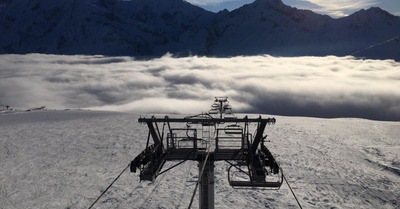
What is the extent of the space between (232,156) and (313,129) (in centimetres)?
7791

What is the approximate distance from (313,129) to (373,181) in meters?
41.7

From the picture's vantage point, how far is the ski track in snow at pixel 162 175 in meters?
40.6

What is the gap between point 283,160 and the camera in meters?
57.5

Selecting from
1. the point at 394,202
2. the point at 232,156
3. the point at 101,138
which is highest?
the point at 232,156

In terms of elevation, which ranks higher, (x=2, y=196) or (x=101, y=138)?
(x=101, y=138)

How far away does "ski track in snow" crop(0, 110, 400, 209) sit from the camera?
4062cm

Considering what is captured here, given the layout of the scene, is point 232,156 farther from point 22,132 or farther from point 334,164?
point 22,132

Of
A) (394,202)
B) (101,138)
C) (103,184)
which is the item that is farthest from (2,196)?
(394,202)

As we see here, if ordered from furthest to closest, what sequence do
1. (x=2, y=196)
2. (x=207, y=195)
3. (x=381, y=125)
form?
(x=381, y=125) → (x=2, y=196) → (x=207, y=195)

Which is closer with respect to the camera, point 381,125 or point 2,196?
point 2,196

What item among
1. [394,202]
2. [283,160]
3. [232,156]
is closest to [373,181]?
[394,202]

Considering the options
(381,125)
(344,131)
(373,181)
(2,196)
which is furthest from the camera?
(381,125)

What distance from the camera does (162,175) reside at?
4984cm

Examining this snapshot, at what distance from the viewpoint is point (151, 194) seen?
139 feet
